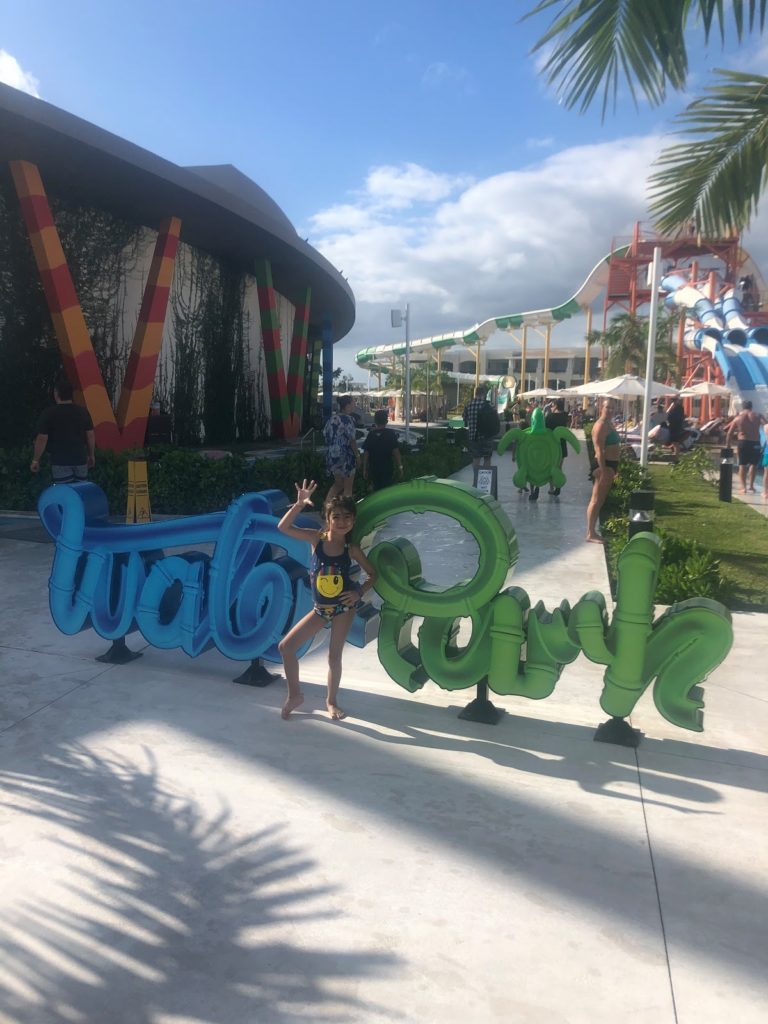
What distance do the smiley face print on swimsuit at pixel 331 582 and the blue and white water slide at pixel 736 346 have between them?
2189 centimetres

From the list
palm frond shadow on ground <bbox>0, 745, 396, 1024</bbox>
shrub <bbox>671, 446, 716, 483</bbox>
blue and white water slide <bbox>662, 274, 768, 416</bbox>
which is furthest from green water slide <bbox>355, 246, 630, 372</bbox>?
palm frond shadow on ground <bbox>0, 745, 396, 1024</bbox>

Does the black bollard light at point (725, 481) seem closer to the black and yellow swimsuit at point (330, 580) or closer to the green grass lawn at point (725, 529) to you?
the green grass lawn at point (725, 529)

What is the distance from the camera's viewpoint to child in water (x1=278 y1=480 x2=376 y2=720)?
4191 mm

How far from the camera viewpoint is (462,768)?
3.89 m

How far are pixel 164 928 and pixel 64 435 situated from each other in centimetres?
625

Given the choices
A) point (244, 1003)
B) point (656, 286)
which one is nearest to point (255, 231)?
point (656, 286)

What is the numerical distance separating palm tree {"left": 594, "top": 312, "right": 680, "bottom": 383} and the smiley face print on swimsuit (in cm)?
4514

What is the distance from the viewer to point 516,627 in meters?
4.23

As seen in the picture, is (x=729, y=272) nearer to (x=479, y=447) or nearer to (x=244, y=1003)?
(x=479, y=447)

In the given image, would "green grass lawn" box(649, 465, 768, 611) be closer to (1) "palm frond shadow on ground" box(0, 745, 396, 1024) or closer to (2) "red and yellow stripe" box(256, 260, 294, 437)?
(1) "palm frond shadow on ground" box(0, 745, 396, 1024)

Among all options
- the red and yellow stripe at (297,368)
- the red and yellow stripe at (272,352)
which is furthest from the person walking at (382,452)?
the red and yellow stripe at (297,368)

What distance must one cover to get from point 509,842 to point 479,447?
8.51 m

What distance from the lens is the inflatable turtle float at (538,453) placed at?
1288 centimetres

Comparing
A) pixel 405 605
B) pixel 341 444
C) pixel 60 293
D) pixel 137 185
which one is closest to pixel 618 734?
pixel 405 605
